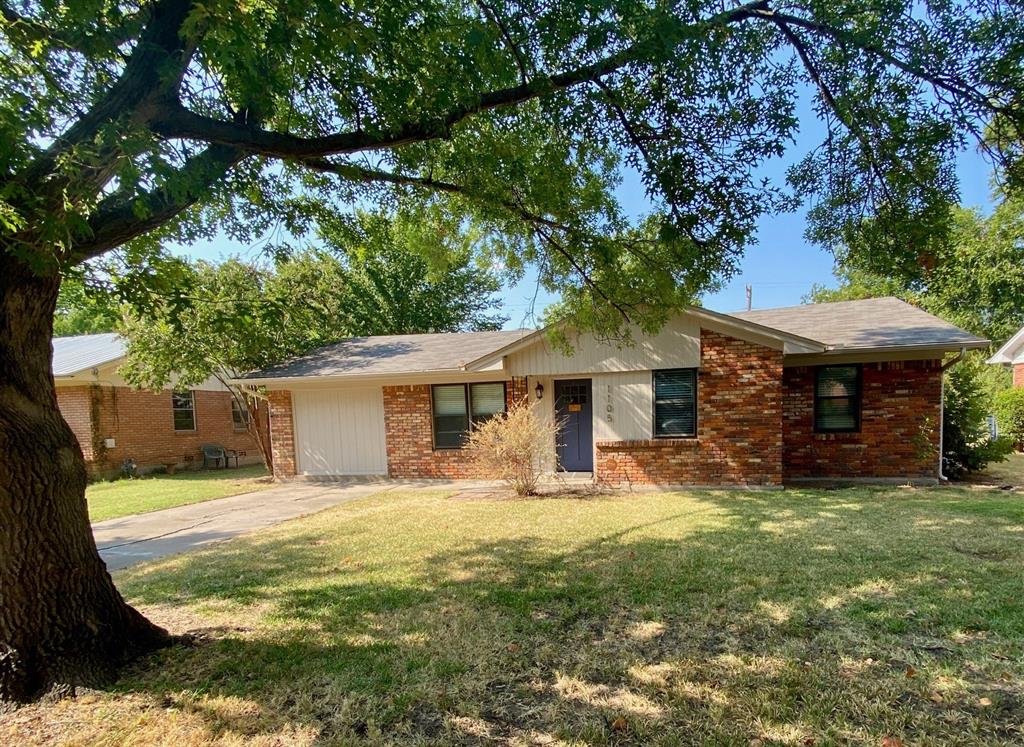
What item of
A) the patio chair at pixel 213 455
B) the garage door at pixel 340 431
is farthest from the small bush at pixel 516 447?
the patio chair at pixel 213 455

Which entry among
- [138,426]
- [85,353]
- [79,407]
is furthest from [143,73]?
[85,353]

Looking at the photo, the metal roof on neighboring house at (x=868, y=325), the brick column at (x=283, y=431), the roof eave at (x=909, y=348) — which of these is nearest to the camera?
the roof eave at (x=909, y=348)

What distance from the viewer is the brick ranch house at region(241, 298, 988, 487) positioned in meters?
9.20

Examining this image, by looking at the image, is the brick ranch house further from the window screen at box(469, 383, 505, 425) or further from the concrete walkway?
the concrete walkway

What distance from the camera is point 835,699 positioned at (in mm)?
2725

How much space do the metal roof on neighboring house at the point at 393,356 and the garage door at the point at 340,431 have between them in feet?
2.11

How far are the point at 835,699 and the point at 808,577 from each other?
2073mm

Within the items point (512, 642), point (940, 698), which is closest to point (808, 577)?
point (940, 698)

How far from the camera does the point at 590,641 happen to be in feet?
11.5

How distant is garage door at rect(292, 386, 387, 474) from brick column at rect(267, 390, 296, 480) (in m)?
→ 0.14

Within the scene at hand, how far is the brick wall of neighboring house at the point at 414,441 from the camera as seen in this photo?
1156 centimetres

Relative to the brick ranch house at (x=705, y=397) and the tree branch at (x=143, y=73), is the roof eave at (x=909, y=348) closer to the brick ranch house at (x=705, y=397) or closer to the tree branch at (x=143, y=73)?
the brick ranch house at (x=705, y=397)

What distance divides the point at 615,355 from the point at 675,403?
1.47 metres

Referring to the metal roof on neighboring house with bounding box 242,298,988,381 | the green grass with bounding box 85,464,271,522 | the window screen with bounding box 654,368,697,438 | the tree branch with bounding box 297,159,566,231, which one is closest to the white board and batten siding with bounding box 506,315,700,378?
the window screen with bounding box 654,368,697,438
